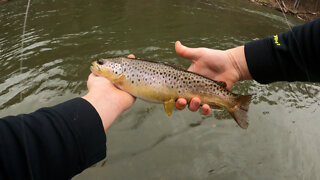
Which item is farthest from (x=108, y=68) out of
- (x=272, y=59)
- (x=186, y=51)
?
(x=272, y=59)

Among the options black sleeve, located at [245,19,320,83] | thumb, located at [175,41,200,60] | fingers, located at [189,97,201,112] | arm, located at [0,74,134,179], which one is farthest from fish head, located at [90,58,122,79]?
black sleeve, located at [245,19,320,83]

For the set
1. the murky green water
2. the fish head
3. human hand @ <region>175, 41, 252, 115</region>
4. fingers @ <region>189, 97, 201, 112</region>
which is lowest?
the murky green water

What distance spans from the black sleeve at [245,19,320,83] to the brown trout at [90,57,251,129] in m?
0.48

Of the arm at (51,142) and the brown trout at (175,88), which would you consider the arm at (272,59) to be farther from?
the arm at (51,142)

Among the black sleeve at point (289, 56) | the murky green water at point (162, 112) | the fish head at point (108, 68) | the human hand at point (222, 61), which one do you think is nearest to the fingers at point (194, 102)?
the human hand at point (222, 61)

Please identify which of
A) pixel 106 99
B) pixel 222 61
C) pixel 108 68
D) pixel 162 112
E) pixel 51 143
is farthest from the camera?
pixel 162 112

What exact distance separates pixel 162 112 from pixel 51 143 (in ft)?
13.1

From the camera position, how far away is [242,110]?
123 inches

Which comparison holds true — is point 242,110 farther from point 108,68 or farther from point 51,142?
point 51,142

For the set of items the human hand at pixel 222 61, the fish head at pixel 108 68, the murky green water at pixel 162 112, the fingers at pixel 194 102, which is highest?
the fish head at pixel 108 68

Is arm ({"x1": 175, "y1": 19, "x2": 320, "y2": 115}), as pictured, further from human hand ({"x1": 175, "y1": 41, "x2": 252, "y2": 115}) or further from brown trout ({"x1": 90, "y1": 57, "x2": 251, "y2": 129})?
brown trout ({"x1": 90, "y1": 57, "x2": 251, "y2": 129})

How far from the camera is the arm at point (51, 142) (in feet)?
4.73

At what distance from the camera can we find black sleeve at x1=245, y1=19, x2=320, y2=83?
9.23 ft

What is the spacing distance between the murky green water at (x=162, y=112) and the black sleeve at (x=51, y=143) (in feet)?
8.22
